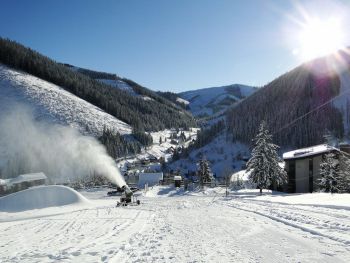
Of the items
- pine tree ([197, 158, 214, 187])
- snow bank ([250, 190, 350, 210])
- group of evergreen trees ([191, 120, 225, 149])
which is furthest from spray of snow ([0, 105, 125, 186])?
snow bank ([250, 190, 350, 210])

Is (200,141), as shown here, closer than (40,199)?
No

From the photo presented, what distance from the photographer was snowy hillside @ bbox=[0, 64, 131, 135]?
167250mm

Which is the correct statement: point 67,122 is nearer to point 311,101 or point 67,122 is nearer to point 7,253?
point 311,101

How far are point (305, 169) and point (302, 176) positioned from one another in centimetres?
117

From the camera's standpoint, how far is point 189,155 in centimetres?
17862

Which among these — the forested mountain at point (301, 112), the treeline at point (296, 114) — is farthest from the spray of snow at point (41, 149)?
the treeline at point (296, 114)

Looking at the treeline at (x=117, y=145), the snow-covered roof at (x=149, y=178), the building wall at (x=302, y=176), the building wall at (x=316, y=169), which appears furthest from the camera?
the treeline at (x=117, y=145)

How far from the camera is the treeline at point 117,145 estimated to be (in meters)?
166

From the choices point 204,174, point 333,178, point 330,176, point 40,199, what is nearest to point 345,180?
point 333,178

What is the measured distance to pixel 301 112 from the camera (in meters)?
180

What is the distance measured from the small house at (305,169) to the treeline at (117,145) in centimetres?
11342

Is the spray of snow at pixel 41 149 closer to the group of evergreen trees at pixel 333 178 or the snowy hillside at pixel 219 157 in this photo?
the snowy hillside at pixel 219 157

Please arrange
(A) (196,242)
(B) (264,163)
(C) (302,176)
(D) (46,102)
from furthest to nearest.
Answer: (D) (46,102)
(C) (302,176)
(B) (264,163)
(A) (196,242)

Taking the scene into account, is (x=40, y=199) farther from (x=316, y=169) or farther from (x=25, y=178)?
(x=25, y=178)
